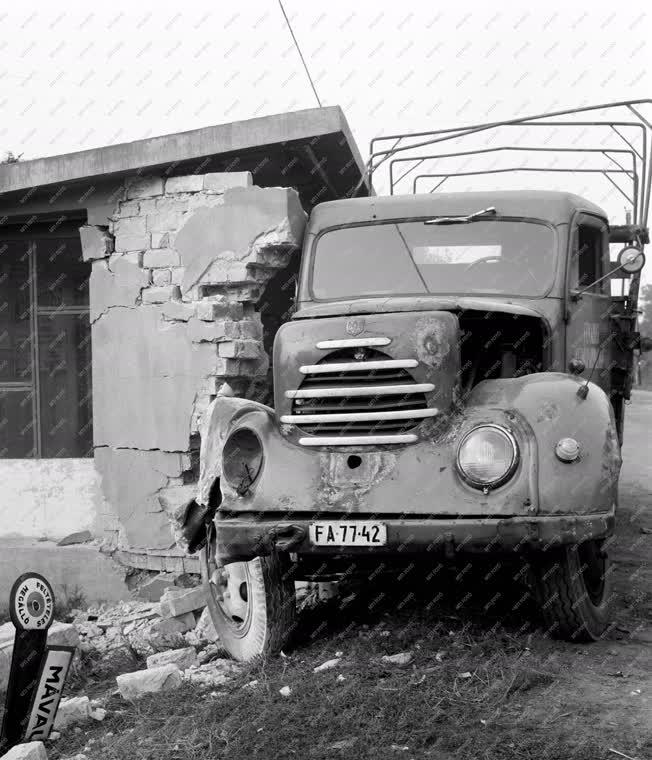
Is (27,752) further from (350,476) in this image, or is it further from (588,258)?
(588,258)

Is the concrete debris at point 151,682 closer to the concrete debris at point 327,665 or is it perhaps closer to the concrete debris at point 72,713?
the concrete debris at point 72,713

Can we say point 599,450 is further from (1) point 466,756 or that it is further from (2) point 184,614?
(2) point 184,614

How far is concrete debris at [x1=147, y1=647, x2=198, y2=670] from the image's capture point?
202 inches

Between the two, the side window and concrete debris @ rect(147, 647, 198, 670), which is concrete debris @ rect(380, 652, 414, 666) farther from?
the side window

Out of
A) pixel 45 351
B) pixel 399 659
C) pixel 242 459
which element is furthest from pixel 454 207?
pixel 45 351

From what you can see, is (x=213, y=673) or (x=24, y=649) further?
(x=213, y=673)

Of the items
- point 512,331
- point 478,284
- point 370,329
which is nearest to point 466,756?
point 370,329

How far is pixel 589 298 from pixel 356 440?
6.60 ft

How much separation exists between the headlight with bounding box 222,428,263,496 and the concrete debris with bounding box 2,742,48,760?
139cm

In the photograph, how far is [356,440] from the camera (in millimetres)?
4500

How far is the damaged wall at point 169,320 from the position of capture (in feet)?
22.4

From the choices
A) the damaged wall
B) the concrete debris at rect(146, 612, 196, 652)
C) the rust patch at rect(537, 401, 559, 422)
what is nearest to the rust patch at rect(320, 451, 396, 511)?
the rust patch at rect(537, 401, 559, 422)

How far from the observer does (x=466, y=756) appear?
11.2ft

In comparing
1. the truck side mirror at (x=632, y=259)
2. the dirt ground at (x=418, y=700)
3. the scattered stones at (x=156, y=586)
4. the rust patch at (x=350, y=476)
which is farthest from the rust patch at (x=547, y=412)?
the scattered stones at (x=156, y=586)
